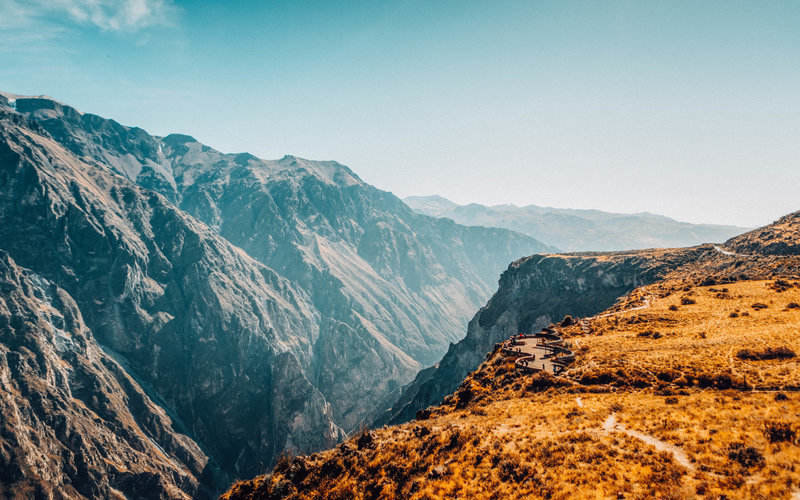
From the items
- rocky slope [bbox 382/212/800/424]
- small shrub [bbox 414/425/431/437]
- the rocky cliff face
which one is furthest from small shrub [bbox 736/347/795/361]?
the rocky cliff face

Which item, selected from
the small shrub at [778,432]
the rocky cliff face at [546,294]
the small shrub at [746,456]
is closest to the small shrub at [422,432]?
the small shrub at [746,456]

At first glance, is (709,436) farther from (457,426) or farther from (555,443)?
(457,426)

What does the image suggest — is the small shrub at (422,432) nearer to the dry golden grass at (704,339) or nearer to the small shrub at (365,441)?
the small shrub at (365,441)

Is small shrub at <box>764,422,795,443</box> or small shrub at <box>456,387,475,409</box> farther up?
small shrub at <box>764,422,795,443</box>

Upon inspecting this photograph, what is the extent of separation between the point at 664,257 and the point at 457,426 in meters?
93.9

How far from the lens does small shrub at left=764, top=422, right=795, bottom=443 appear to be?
1695 centimetres

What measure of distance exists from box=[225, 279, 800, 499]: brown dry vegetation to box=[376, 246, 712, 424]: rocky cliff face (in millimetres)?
57522

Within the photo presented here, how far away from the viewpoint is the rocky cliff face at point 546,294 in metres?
96.8

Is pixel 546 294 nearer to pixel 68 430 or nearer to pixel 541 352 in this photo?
pixel 541 352

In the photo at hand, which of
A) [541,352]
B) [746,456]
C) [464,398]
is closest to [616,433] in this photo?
[746,456]

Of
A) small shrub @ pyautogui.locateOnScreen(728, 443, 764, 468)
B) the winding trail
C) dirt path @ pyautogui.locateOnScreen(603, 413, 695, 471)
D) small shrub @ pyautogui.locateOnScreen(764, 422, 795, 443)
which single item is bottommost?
the winding trail

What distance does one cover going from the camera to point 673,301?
175 feet

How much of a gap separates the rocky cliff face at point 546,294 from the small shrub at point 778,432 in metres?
77.5

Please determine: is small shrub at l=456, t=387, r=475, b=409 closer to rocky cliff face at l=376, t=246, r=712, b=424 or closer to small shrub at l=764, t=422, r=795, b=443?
small shrub at l=764, t=422, r=795, b=443
